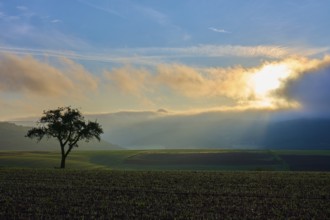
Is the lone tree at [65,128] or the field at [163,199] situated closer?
the field at [163,199]

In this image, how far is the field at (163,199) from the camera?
84.3 ft

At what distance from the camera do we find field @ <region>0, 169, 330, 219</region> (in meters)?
25.7

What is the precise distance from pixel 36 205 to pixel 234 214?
13.5m

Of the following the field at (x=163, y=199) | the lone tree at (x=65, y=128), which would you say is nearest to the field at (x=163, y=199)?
the field at (x=163, y=199)

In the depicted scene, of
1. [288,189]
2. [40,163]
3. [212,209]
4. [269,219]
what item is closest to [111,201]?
[212,209]

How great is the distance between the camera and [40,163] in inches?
4031

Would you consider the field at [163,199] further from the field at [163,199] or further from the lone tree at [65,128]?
the lone tree at [65,128]

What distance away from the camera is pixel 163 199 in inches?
1251

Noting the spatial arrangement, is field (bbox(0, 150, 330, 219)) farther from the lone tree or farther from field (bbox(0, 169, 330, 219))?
the lone tree

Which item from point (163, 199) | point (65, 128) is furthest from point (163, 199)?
point (65, 128)

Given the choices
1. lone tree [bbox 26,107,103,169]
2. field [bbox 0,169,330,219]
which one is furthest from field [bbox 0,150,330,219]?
lone tree [bbox 26,107,103,169]

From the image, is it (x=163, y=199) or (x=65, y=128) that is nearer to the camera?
(x=163, y=199)

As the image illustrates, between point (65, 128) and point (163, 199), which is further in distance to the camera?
point (65, 128)

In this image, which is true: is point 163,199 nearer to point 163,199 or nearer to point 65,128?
point 163,199
